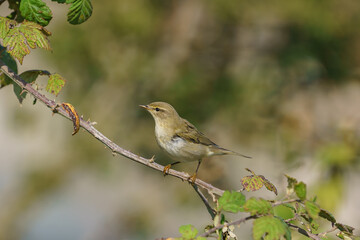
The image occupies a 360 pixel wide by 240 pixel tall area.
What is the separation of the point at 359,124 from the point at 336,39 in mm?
1050

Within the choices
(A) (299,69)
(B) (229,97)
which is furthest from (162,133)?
(A) (299,69)

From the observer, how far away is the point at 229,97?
21.2ft

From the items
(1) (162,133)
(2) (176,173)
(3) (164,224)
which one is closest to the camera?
(2) (176,173)

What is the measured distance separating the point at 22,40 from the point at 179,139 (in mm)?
2056

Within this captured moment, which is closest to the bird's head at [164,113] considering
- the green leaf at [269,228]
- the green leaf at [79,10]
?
the green leaf at [79,10]

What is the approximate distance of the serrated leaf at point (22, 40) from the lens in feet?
8.15

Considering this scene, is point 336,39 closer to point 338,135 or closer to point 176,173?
point 338,135

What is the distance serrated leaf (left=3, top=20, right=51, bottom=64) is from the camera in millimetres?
2484

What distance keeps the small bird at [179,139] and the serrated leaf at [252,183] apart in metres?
1.52

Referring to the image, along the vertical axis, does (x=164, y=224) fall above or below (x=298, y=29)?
below

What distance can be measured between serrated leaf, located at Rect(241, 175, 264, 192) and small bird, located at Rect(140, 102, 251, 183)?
1520mm

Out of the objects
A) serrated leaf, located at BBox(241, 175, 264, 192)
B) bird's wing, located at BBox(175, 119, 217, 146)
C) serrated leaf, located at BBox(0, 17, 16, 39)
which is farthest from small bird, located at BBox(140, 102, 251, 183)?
serrated leaf, located at BBox(0, 17, 16, 39)

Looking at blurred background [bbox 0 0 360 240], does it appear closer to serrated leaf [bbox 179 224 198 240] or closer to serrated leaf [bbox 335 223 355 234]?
serrated leaf [bbox 335 223 355 234]

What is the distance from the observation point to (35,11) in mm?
2551
